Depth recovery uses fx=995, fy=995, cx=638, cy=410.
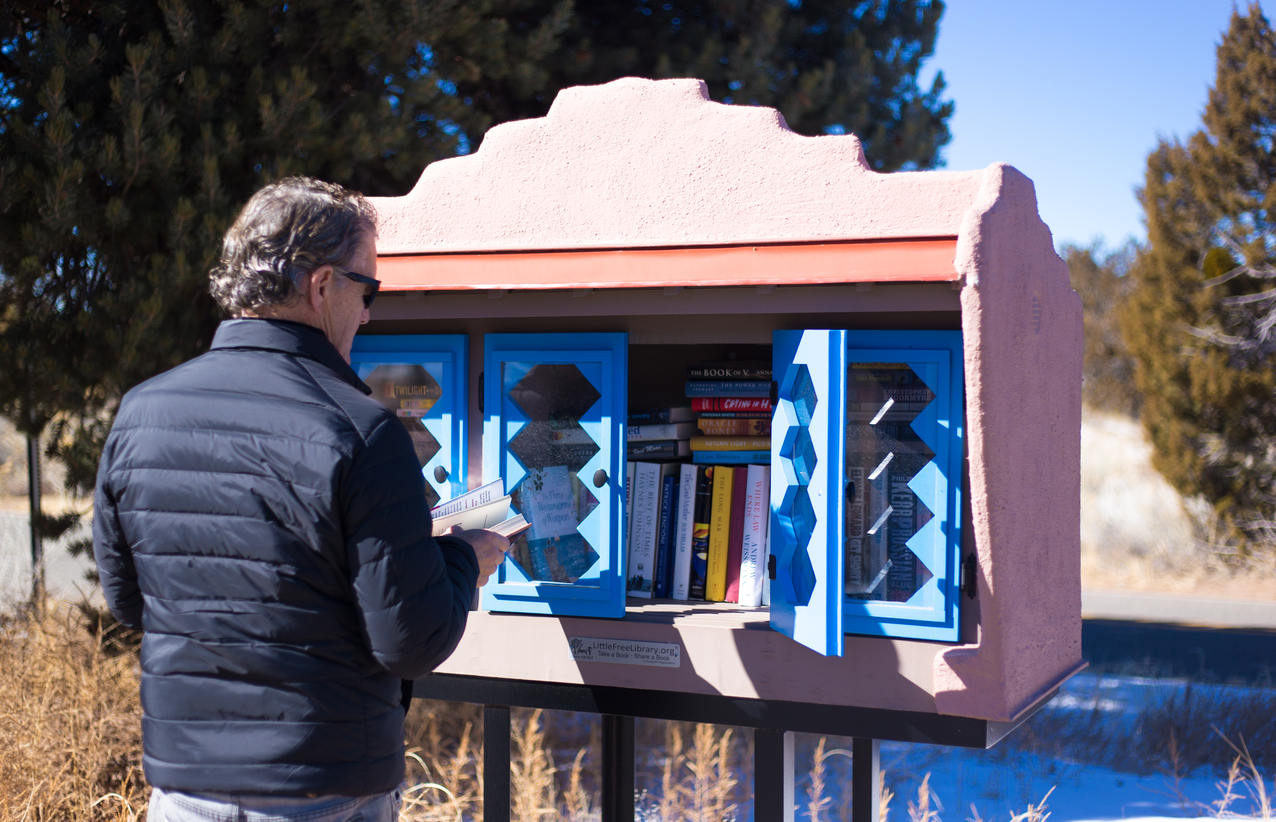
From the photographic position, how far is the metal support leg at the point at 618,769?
390 centimetres

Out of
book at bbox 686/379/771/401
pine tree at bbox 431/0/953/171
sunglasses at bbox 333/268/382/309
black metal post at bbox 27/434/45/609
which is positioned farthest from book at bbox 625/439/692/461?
black metal post at bbox 27/434/45/609

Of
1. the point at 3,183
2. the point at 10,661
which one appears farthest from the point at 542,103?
the point at 10,661

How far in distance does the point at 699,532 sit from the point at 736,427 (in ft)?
1.21

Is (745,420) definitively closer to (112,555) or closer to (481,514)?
(481,514)

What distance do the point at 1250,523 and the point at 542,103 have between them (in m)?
10.3

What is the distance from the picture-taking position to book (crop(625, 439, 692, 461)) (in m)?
3.42

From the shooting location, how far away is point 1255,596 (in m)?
12.0

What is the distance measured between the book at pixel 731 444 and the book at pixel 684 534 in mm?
103

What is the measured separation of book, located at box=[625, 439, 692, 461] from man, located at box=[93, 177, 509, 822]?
1721mm

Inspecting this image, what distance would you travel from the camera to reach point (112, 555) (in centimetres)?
185

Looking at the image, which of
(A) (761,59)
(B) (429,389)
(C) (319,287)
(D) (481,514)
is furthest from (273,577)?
→ (A) (761,59)

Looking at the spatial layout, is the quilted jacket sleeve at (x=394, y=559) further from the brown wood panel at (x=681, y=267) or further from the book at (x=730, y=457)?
the book at (x=730, y=457)

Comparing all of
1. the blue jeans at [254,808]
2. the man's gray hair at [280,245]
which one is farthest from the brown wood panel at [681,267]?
the blue jeans at [254,808]

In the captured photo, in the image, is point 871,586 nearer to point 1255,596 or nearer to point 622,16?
point 622,16
